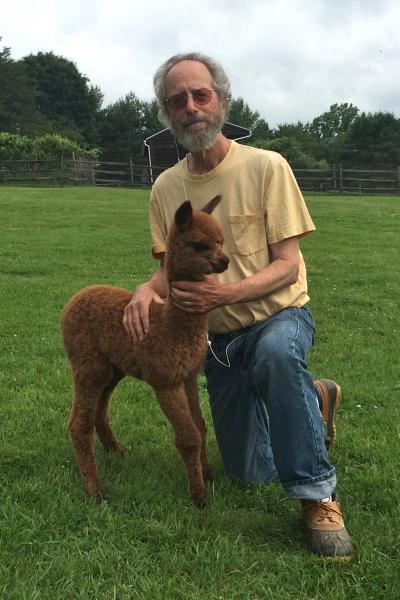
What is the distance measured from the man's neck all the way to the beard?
0.07 metres

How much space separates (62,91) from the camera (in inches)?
3492

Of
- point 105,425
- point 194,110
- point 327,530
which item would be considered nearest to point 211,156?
point 194,110

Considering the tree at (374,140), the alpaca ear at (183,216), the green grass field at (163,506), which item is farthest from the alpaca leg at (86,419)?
the tree at (374,140)

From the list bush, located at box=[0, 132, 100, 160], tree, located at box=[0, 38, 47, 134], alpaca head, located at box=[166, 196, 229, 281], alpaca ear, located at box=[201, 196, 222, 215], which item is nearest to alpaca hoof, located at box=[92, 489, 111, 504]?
alpaca head, located at box=[166, 196, 229, 281]

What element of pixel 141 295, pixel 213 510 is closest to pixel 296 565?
pixel 213 510

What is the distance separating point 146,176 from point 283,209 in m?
36.2

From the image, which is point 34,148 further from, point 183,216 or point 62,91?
point 62,91

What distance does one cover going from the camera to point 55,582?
2.71m

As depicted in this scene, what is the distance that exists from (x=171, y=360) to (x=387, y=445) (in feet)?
5.93

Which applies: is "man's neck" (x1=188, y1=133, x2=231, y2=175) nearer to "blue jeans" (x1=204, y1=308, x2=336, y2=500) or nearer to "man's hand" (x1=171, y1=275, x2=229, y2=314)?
"man's hand" (x1=171, y1=275, x2=229, y2=314)

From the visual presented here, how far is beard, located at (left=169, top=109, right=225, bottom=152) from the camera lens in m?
3.48

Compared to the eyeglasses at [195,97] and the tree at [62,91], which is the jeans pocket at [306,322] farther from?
the tree at [62,91]

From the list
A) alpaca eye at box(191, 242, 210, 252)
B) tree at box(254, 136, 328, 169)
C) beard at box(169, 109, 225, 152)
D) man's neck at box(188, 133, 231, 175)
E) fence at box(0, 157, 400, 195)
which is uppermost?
tree at box(254, 136, 328, 169)

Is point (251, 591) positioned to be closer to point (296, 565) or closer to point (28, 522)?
point (296, 565)
